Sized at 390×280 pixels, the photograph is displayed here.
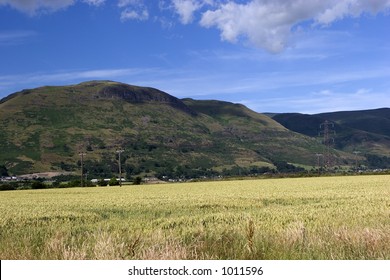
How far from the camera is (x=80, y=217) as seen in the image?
26562 mm

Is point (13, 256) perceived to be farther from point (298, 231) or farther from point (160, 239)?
point (298, 231)

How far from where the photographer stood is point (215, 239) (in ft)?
33.4

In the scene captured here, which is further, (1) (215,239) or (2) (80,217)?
(2) (80,217)

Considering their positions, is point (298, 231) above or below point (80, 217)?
above
